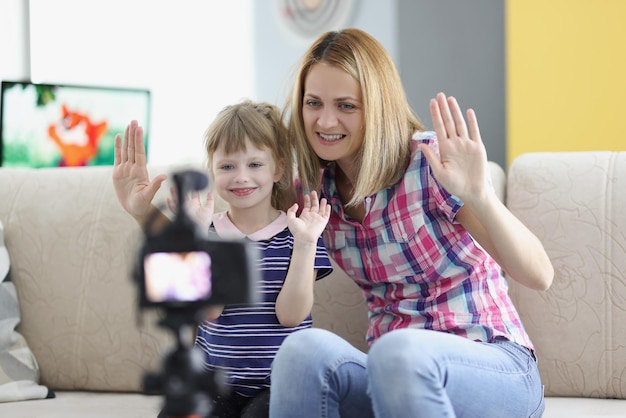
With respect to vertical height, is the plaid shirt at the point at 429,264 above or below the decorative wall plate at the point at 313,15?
below

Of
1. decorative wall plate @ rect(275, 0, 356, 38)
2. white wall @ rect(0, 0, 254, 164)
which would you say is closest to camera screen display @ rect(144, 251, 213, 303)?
white wall @ rect(0, 0, 254, 164)

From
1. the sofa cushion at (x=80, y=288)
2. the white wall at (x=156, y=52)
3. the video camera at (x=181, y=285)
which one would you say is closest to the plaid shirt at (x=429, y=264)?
the sofa cushion at (x=80, y=288)

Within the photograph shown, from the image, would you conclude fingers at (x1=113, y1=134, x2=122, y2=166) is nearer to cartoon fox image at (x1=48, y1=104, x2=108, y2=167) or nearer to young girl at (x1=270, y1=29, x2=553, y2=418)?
young girl at (x1=270, y1=29, x2=553, y2=418)

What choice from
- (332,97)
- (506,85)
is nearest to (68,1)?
(506,85)

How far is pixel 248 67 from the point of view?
13.8 feet

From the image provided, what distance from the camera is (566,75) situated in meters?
3.32

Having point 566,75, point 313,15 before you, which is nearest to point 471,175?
point 566,75

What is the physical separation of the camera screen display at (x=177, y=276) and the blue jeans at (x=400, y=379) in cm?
51

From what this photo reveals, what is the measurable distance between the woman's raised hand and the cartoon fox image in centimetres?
183

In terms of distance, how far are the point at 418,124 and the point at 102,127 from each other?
2.07 m

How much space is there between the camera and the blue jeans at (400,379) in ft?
3.84

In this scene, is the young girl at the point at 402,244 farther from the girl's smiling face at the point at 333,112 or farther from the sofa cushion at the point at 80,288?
the sofa cushion at the point at 80,288

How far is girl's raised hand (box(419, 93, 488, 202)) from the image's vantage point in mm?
1330

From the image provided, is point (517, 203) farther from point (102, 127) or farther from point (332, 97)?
point (102, 127)
